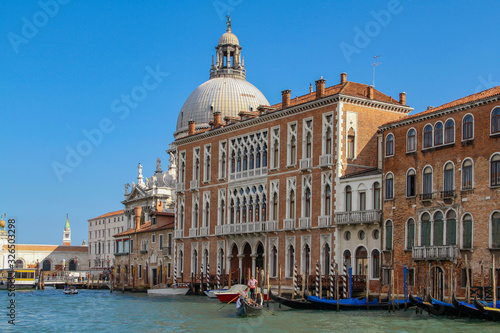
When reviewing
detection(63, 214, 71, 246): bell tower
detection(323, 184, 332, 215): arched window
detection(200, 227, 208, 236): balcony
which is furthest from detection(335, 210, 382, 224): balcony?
detection(63, 214, 71, 246): bell tower

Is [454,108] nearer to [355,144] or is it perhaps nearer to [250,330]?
[355,144]

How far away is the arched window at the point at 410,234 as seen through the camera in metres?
30.9

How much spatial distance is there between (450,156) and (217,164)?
18113 mm

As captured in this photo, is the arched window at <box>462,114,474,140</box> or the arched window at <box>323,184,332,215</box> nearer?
the arched window at <box>462,114,474,140</box>

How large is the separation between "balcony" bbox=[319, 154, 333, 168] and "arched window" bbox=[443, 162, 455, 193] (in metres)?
7.24

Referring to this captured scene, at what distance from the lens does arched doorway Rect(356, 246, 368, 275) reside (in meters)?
33.8

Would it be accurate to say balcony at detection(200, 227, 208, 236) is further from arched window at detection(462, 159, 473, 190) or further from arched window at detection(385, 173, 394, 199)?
arched window at detection(462, 159, 473, 190)

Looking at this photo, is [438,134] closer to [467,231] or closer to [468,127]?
[468,127]

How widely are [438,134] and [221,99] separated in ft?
124

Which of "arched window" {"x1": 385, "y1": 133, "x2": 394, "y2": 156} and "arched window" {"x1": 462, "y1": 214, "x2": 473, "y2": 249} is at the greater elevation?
"arched window" {"x1": 385, "y1": 133, "x2": 394, "y2": 156}

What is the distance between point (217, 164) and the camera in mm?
44969

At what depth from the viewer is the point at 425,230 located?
→ 30281 mm

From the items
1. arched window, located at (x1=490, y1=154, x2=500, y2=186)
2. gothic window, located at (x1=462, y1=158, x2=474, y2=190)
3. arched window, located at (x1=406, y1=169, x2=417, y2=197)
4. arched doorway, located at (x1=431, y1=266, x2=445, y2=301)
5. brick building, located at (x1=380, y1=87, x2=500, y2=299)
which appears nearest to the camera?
arched window, located at (x1=490, y1=154, x2=500, y2=186)

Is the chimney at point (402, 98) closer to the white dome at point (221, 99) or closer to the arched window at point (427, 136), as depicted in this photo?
the arched window at point (427, 136)
